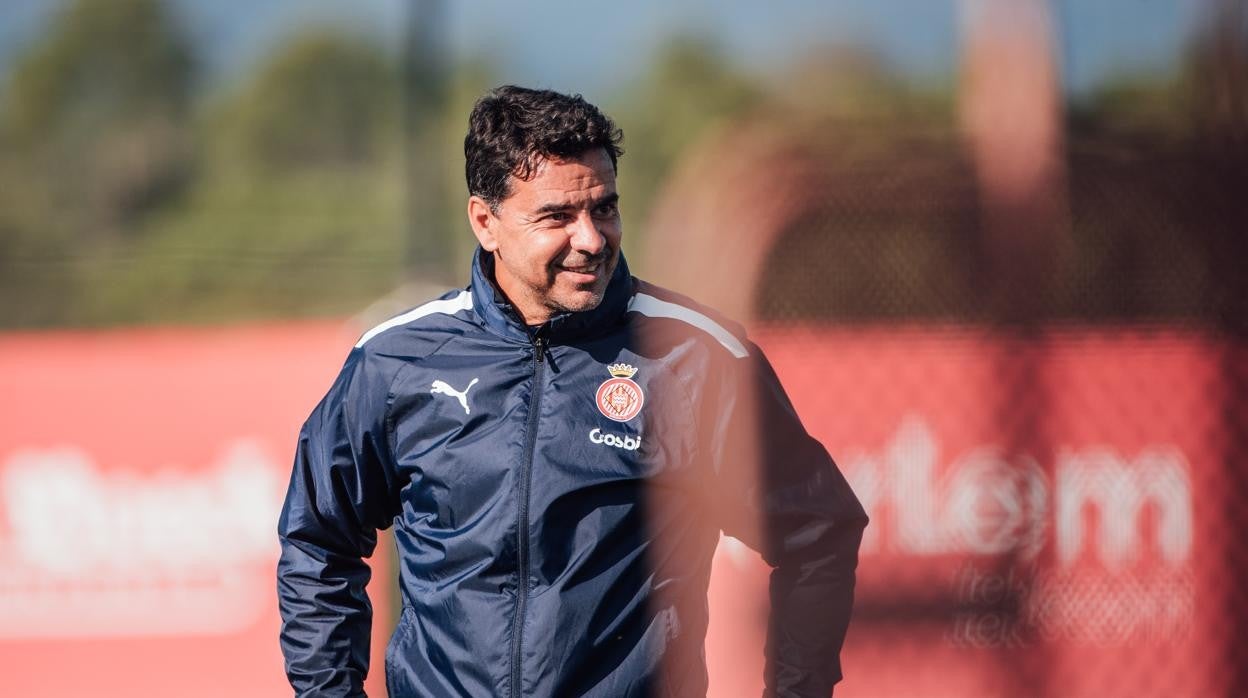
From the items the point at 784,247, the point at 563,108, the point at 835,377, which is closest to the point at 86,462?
the point at 835,377

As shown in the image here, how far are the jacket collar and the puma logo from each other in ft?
0.37

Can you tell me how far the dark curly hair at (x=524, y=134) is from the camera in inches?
93.4

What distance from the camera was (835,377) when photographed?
410 centimetres

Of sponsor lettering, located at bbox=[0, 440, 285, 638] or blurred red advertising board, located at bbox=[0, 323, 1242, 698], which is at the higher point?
blurred red advertising board, located at bbox=[0, 323, 1242, 698]

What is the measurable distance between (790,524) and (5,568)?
447 cm

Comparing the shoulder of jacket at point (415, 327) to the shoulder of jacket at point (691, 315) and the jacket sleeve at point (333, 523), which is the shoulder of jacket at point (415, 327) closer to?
the jacket sleeve at point (333, 523)

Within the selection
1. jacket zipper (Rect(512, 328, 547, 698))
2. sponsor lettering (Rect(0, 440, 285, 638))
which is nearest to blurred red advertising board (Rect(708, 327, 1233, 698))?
jacket zipper (Rect(512, 328, 547, 698))

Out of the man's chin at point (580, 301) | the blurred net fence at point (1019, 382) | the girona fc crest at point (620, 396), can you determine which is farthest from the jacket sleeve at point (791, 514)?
the blurred net fence at point (1019, 382)

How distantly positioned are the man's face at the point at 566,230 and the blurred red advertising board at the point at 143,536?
3.59m

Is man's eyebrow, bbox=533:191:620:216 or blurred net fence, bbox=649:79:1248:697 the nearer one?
man's eyebrow, bbox=533:191:620:216

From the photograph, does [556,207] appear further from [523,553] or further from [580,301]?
[523,553]

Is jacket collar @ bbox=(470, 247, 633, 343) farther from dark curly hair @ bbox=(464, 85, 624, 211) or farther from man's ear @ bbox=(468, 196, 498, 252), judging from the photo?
dark curly hair @ bbox=(464, 85, 624, 211)

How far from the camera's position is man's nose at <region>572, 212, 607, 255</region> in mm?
2357

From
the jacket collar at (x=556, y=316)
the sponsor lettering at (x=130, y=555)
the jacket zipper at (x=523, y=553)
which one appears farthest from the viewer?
the sponsor lettering at (x=130, y=555)
